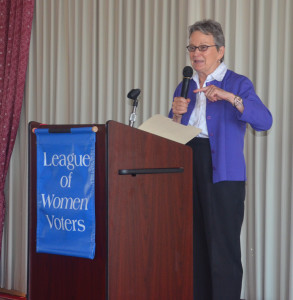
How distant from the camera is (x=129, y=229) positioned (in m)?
1.67

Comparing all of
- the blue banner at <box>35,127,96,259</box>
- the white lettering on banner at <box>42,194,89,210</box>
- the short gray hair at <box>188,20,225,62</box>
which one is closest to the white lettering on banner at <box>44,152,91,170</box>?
the blue banner at <box>35,127,96,259</box>

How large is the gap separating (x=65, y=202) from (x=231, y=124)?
3.16 feet

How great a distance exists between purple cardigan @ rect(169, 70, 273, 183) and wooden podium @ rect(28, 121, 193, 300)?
0.60 feet

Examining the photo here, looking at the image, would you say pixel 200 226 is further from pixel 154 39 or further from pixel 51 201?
pixel 154 39

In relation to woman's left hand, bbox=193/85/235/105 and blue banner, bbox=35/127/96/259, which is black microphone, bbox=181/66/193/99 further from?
blue banner, bbox=35/127/96/259

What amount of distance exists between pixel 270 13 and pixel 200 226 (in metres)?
1.62

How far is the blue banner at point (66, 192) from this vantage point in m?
1.59

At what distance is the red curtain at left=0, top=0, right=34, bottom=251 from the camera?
4039 millimetres

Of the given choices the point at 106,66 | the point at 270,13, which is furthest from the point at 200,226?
the point at 106,66

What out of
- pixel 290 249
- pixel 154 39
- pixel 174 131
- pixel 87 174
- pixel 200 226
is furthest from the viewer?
pixel 154 39

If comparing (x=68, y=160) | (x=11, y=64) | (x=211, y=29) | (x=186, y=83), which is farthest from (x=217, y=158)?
(x=11, y=64)

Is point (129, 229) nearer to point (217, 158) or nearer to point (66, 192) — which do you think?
point (66, 192)

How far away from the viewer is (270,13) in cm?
307

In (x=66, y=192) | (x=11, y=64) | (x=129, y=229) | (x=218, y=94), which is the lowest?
(x=129, y=229)
